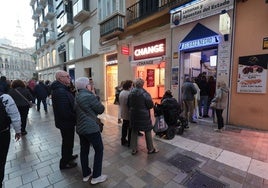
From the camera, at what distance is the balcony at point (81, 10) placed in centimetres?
1213

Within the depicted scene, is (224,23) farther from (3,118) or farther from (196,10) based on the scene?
(3,118)

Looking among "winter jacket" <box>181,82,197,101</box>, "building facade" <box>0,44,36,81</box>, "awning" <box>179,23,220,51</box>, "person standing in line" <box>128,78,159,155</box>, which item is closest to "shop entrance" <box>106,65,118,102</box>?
"awning" <box>179,23,220,51</box>

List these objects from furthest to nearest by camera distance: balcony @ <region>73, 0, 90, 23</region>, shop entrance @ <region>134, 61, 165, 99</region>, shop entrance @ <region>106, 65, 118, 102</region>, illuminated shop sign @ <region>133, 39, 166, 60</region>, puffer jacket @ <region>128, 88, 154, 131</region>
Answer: balcony @ <region>73, 0, 90, 23</region> → shop entrance @ <region>106, 65, 118, 102</region> → shop entrance @ <region>134, 61, 165, 99</region> → illuminated shop sign @ <region>133, 39, 166, 60</region> → puffer jacket @ <region>128, 88, 154, 131</region>

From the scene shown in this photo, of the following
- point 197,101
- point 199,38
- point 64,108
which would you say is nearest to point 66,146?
point 64,108

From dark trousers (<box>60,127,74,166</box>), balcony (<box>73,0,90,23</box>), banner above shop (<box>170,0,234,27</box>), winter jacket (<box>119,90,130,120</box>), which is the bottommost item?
dark trousers (<box>60,127,74,166</box>)

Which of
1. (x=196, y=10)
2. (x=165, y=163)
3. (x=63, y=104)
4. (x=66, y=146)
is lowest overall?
(x=165, y=163)

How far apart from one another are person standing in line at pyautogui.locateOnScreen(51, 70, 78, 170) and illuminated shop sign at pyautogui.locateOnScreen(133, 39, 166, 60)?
561cm

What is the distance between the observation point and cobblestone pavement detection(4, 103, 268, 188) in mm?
2619

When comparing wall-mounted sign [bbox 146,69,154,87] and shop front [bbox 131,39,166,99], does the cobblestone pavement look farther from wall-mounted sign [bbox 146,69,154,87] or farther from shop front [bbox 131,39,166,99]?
wall-mounted sign [bbox 146,69,154,87]

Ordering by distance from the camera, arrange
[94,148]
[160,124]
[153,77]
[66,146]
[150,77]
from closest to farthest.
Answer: [94,148]
[66,146]
[160,124]
[150,77]
[153,77]

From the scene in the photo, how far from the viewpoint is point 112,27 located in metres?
9.70

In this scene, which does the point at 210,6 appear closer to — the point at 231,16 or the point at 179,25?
the point at 231,16

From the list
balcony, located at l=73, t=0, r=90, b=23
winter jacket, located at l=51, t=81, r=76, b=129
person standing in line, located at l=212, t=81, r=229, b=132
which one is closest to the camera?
winter jacket, located at l=51, t=81, r=76, b=129

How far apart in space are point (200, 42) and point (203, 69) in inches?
90.9
